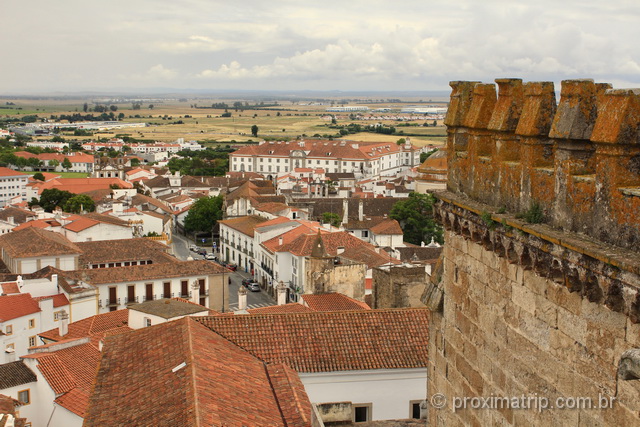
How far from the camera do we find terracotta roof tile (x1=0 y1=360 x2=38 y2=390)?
24141 millimetres

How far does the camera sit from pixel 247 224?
2370 inches

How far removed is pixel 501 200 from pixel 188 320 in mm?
12561

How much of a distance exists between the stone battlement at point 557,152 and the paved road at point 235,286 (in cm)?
3733

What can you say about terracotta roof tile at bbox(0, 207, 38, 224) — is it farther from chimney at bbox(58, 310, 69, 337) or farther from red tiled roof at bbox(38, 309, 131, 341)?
red tiled roof at bbox(38, 309, 131, 341)

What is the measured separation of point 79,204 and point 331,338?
204 ft

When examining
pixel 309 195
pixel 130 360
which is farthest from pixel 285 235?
pixel 130 360

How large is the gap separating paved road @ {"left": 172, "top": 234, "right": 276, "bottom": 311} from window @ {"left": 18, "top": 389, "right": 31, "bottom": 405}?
18886 millimetres

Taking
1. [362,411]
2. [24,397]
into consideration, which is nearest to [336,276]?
[24,397]

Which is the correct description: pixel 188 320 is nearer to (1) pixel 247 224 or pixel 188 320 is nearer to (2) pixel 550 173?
(2) pixel 550 173

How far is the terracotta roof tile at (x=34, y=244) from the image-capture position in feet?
141

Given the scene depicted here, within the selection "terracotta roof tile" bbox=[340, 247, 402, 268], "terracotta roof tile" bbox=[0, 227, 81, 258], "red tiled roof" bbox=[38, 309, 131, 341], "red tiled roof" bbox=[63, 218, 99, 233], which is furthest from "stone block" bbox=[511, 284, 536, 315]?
"red tiled roof" bbox=[63, 218, 99, 233]

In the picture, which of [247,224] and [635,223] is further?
[247,224]

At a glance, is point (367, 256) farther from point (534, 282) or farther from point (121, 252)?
point (534, 282)

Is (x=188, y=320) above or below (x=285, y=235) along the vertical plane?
above
